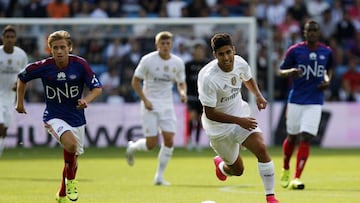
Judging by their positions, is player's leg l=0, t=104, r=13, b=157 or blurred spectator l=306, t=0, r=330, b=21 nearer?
player's leg l=0, t=104, r=13, b=157

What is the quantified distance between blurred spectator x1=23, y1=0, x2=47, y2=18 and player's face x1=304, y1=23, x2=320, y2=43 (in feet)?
47.3

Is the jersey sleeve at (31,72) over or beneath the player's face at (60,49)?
beneath

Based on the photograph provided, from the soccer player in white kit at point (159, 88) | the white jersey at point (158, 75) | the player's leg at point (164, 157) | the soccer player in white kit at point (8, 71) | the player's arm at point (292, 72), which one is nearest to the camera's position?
the player's arm at point (292, 72)

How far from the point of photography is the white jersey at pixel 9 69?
1830 cm

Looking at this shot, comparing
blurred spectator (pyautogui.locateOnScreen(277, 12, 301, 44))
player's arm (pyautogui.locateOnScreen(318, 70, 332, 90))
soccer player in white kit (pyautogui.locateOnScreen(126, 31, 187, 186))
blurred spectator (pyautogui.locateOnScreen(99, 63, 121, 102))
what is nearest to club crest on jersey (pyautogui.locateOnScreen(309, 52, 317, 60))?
player's arm (pyautogui.locateOnScreen(318, 70, 332, 90))

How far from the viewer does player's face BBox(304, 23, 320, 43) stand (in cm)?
1530

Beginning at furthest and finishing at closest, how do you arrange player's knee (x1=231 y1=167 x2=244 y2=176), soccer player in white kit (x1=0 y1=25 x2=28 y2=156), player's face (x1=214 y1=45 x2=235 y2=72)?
→ 1. soccer player in white kit (x1=0 y1=25 x2=28 y2=156)
2. player's knee (x1=231 y1=167 x2=244 y2=176)
3. player's face (x1=214 y1=45 x2=235 y2=72)

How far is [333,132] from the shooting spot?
87.7 feet

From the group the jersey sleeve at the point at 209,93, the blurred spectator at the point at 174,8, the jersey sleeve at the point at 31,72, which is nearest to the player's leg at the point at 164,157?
the jersey sleeve at the point at 31,72

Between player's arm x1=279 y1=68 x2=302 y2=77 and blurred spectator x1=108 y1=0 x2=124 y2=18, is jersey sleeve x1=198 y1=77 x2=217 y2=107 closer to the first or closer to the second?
player's arm x1=279 y1=68 x2=302 y2=77

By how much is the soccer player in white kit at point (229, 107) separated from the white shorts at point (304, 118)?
11.4 ft

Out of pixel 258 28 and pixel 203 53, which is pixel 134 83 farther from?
pixel 258 28

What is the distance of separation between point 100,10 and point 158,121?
42.7 feet

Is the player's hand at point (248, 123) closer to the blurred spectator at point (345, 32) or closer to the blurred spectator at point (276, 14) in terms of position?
the blurred spectator at point (345, 32)
